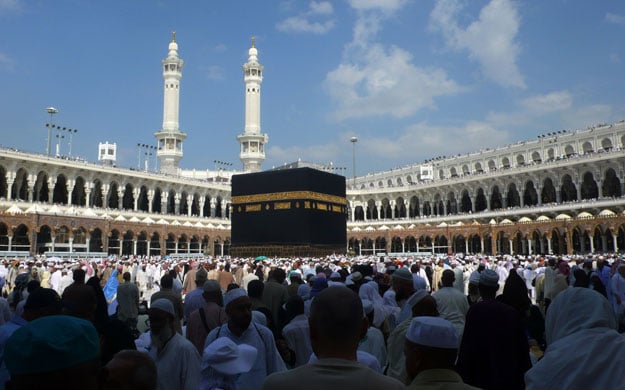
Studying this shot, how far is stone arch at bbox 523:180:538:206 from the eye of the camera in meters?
34.5

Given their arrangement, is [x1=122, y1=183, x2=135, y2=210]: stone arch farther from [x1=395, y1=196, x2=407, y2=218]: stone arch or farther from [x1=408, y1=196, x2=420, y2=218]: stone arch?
[x1=408, y1=196, x2=420, y2=218]: stone arch

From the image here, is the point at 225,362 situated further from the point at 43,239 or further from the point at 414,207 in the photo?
the point at 414,207

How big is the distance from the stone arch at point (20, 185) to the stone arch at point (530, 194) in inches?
1257

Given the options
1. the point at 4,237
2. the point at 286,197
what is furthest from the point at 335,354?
the point at 4,237

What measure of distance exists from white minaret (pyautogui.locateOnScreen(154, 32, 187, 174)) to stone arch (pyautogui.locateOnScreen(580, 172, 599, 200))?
2920 centimetres

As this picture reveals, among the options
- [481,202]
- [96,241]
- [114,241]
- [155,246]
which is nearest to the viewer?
[96,241]

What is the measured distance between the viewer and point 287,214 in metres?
25.5

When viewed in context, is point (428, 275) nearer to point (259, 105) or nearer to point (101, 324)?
point (101, 324)

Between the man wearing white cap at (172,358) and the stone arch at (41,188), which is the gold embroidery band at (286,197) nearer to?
the stone arch at (41,188)

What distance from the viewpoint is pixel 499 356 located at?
8.24 ft

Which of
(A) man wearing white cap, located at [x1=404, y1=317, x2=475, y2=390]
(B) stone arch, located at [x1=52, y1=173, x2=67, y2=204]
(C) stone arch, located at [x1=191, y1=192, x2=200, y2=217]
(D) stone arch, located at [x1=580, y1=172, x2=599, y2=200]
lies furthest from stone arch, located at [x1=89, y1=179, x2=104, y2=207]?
(A) man wearing white cap, located at [x1=404, y1=317, x2=475, y2=390]

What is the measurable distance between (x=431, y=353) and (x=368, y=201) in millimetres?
43572

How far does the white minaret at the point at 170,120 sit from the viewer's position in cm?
4019

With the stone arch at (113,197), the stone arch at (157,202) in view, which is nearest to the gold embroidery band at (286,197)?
the stone arch at (113,197)
